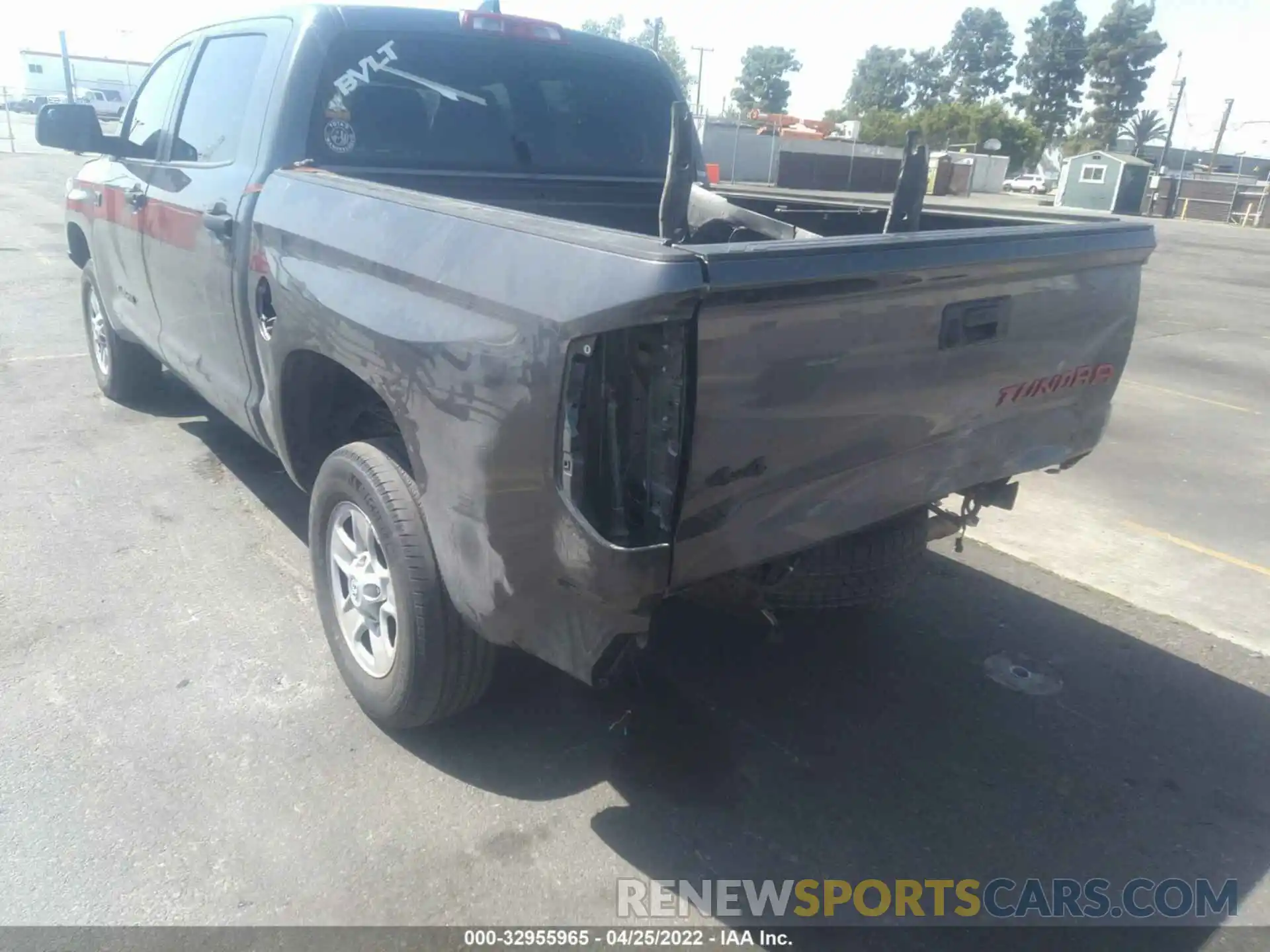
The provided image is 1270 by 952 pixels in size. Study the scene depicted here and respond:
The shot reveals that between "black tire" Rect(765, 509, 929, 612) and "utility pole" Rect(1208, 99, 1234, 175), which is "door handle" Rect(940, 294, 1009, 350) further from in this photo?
"utility pole" Rect(1208, 99, 1234, 175)

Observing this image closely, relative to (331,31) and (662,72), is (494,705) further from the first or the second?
(662,72)

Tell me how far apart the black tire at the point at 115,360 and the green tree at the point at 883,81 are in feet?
360

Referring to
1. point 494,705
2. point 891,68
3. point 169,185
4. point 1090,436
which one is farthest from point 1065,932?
point 891,68

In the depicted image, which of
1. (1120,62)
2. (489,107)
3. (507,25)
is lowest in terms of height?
(489,107)

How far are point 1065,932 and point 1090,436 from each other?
159 cm

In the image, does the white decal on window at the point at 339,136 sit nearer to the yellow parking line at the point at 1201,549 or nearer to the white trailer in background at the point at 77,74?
the yellow parking line at the point at 1201,549

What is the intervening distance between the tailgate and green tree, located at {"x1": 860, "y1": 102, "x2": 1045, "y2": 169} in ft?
232

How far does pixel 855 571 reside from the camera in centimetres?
283

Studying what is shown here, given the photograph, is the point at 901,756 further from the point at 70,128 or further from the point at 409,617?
the point at 70,128

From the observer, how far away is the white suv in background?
208ft

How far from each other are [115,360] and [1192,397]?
816cm

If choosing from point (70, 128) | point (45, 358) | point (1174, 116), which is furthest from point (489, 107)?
point (1174, 116)

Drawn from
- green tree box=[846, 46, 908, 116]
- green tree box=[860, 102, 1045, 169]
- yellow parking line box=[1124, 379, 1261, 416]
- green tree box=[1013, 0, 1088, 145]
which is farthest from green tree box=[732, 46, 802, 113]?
yellow parking line box=[1124, 379, 1261, 416]

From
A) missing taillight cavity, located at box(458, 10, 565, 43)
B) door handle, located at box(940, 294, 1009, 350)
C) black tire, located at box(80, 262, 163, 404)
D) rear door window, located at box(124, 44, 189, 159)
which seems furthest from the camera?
black tire, located at box(80, 262, 163, 404)
